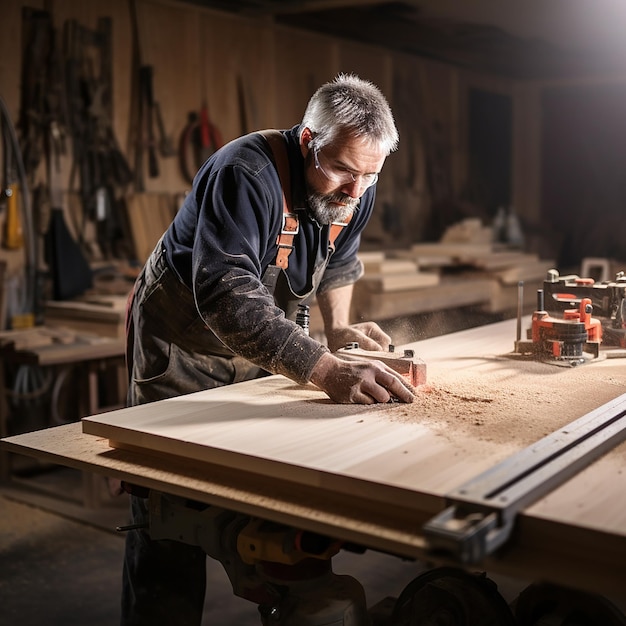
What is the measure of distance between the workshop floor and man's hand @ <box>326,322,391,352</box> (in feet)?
4.02

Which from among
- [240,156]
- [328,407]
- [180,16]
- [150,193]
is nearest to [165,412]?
[328,407]

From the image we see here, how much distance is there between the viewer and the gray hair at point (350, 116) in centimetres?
238

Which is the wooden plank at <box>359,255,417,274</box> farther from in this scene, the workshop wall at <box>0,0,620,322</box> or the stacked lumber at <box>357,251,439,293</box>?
the workshop wall at <box>0,0,620,322</box>

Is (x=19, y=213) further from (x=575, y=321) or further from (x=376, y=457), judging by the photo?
(x=376, y=457)

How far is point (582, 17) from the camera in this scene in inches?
251

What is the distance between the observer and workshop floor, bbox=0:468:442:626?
11.5 feet

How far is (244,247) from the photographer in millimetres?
2320

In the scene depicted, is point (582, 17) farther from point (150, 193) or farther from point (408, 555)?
point (408, 555)

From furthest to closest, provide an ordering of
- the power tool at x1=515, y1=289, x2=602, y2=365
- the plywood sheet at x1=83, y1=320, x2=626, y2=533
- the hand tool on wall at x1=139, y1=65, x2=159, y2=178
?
the hand tool on wall at x1=139, y1=65, x2=159, y2=178, the power tool at x1=515, y1=289, x2=602, y2=365, the plywood sheet at x1=83, y1=320, x2=626, y2=533

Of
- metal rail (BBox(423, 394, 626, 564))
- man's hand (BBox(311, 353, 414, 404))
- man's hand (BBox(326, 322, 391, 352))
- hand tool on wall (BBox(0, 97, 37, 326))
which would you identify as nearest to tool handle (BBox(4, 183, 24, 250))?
hand tool on wall (BBox(0, 97, 37, 326))

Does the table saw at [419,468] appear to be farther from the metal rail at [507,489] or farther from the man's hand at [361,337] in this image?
the man's hand at [361,337]

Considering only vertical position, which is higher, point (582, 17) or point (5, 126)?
point (582, 17)

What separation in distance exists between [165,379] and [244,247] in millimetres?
583

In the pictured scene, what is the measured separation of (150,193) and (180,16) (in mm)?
1285
